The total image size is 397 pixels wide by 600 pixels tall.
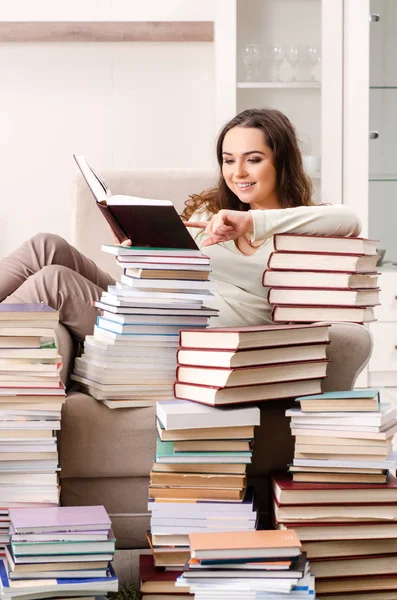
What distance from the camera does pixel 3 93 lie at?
4.04m

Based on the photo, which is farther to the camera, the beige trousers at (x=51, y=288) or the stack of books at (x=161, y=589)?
the beige trousers at (x=51, y=288)

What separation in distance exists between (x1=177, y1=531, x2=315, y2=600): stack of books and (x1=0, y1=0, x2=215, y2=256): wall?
2728 millimetres

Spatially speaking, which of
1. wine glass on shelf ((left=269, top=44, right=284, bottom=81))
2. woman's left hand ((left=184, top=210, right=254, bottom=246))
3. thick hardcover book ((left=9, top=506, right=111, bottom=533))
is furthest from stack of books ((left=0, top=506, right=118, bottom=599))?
wine glass on shelf ((left=269, top=44, right=284, bottom=81))

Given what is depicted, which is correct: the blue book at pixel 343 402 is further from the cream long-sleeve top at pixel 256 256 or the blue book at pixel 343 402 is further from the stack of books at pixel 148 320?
the cream long-sleeve top at pixel 256 256

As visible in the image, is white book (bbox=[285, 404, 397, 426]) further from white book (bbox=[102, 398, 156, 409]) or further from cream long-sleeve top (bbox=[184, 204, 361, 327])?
cream long-sleeve top (bbox=[184, 204, 361, 327])

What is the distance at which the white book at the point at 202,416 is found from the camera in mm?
1673

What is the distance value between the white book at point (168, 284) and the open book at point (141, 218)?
77mm

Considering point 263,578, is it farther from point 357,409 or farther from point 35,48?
point 35,48

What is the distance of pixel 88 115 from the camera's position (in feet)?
13.4

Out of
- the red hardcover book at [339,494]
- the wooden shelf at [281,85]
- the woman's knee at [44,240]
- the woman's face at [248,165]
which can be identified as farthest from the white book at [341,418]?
the wooden shelf at [281,85]

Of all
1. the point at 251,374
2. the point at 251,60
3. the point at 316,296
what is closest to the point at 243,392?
the point at 251,374

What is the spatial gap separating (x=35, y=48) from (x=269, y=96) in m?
1.09

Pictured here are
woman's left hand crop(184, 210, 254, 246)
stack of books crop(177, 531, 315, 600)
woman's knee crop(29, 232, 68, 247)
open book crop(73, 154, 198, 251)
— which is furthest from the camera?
woman's knee crop(29, 232, 68, 247)

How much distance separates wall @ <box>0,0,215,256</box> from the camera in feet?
13.3
